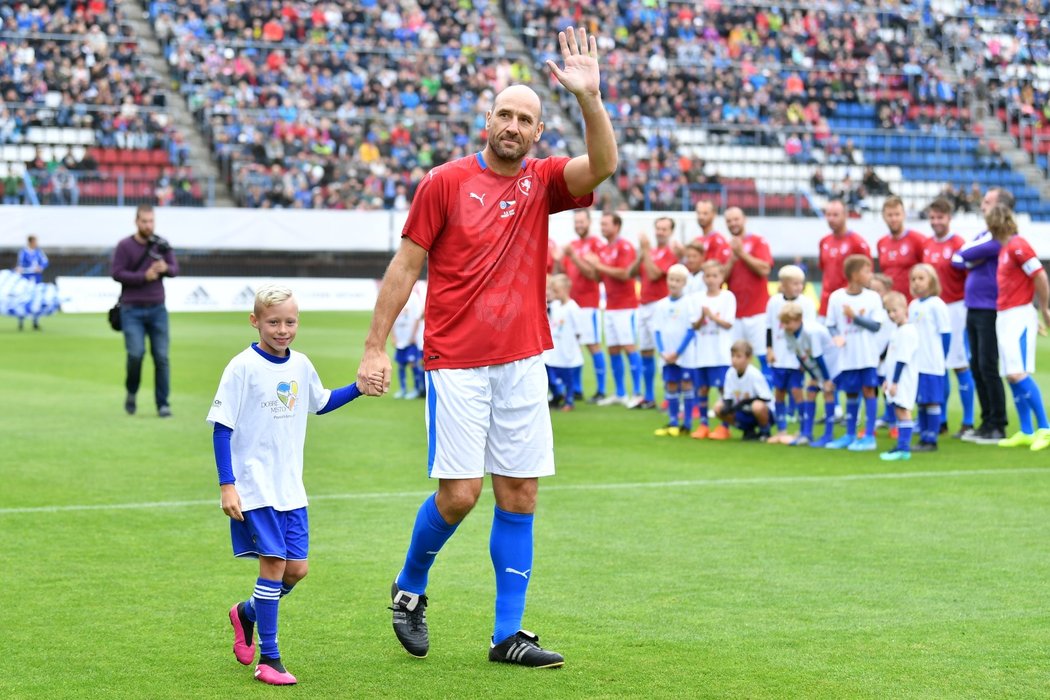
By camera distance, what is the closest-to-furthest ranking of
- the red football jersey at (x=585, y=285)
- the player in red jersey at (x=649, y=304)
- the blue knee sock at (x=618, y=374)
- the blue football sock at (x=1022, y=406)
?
the blue football sock at (x=1022, y=406) < the player in red jersey at (x=649, y=304) < the blue knee sock at (x=618, y=374) < the red football jersey at (x=585, y=285)

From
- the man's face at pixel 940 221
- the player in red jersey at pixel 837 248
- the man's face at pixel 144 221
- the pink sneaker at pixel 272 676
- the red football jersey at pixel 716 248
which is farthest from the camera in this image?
the red football jersey at pixel 716 248

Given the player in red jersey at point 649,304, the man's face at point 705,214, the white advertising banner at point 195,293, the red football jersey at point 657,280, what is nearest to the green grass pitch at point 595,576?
the man's face at point 705,214

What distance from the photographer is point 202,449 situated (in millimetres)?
12711

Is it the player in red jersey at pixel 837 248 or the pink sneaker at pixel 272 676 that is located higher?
the player in red jersey at pixel 837 248

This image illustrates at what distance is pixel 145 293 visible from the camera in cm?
1506

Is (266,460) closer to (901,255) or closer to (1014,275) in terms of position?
(1014,275)

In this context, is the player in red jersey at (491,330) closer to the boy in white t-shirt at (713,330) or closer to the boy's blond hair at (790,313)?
the boy's blond hair at (790,313)

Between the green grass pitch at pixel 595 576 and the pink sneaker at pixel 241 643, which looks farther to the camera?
the pink sneaker at pixel 241 643

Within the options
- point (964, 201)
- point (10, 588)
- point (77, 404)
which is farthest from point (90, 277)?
point (10, 588)

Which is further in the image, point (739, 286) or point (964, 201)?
point (964, 201)

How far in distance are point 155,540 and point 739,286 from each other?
7748mm

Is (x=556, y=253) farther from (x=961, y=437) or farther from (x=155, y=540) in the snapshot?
(x=155, y=540)

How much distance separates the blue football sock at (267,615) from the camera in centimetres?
564

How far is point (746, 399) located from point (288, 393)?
324 inches
